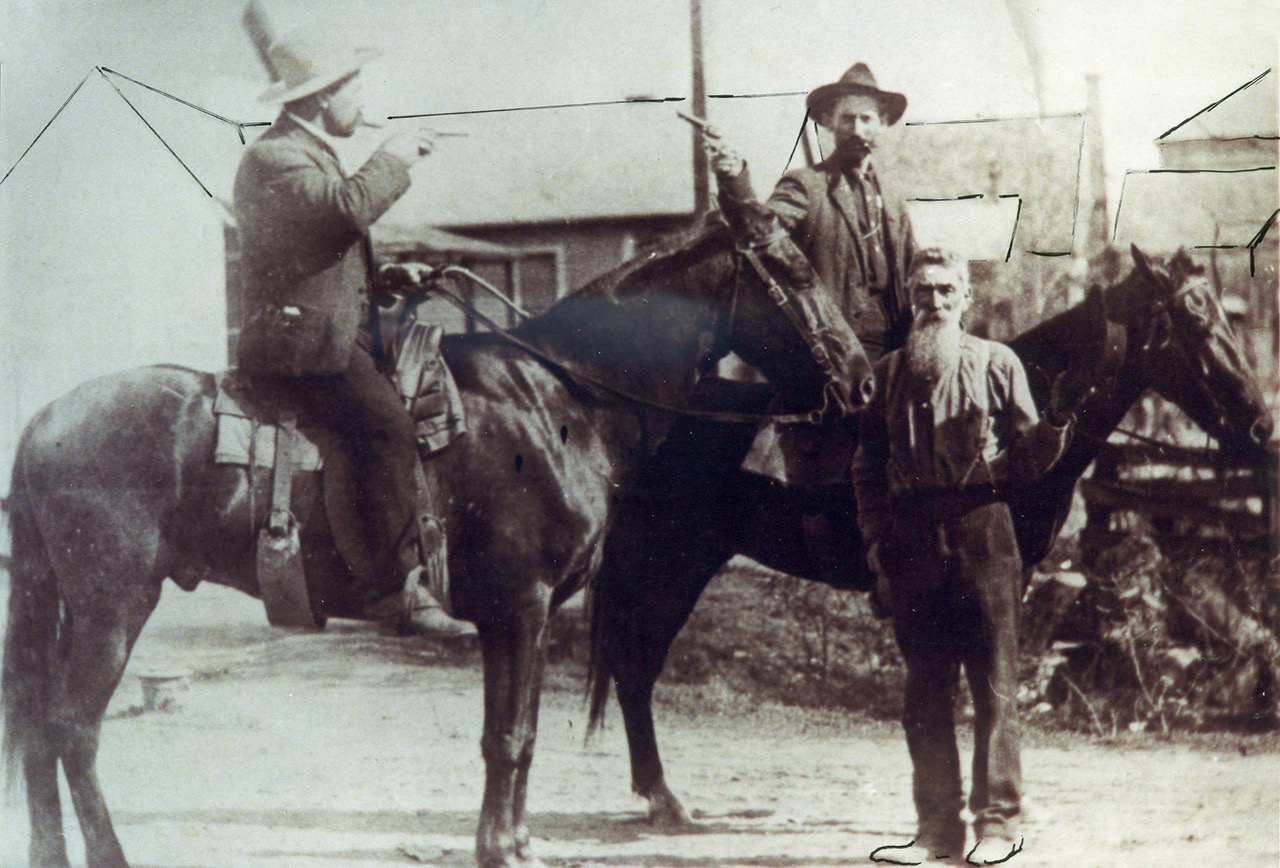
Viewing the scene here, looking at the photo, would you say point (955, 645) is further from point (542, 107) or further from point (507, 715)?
point (542, 107)

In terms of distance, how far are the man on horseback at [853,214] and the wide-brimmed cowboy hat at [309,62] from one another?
4.32 ft

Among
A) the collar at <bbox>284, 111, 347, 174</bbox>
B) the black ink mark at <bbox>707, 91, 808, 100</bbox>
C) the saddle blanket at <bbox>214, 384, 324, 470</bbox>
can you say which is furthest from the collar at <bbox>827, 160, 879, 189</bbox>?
the saddle blanket at <bbox>214, 384, 324, 470</bbox>

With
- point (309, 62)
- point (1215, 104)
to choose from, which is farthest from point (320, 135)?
point (1215, 104)

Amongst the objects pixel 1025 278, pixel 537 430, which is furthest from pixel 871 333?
pixel 537 430

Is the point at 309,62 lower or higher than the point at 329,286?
higher

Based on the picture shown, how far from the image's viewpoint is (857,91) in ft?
13.6

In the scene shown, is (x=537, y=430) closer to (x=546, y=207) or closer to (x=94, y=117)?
(x=546, y=207)

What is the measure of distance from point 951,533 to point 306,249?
2419mm

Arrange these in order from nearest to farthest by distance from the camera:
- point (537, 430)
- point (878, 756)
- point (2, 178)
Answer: point (537, 430)
point (878, 756)
point (2, 178)

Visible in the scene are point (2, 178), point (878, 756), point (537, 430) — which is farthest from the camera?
A: point (2, 178)

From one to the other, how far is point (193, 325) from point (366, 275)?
2.66 ft

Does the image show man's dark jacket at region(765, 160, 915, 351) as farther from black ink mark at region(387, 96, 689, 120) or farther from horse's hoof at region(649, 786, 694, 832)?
horse's hoof at region(649, 786, 694, 832)

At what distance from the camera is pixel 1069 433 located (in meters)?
4.02

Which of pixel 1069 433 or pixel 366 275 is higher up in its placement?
pixel 366 275
